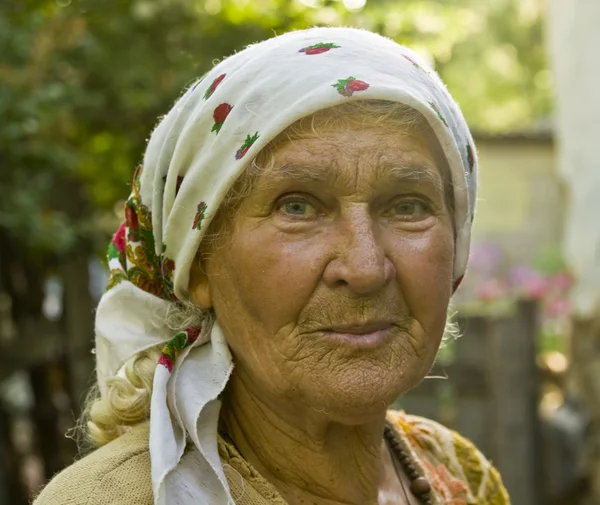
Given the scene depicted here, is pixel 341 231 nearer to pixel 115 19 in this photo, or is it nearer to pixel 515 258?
pixel 115 19

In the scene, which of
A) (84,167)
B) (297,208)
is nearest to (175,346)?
(297,208)

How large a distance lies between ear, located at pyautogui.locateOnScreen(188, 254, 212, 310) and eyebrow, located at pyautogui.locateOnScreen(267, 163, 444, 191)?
294 millimetres

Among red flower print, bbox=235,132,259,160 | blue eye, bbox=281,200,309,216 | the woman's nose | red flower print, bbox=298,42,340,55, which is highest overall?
red flower print, bbox=298,42,340,55

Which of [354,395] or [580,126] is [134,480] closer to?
[354,395]

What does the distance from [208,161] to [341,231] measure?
0.31m

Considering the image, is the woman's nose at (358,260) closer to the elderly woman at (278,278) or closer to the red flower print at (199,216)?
the elderly woman at (278,278)

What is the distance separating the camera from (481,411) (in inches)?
181

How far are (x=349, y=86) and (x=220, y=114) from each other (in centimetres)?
27

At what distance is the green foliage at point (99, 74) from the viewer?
11.4ft

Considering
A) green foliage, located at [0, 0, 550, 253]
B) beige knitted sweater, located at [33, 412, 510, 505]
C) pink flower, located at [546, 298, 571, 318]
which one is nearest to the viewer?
beige knitted sweater, located at [33, 412, 510, 505]

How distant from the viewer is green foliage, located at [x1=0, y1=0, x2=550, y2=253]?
3.46 m

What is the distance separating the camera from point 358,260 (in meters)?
1.71

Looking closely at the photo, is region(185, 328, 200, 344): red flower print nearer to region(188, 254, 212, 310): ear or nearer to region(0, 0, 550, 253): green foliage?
region(188, 254, 212, 310): ear

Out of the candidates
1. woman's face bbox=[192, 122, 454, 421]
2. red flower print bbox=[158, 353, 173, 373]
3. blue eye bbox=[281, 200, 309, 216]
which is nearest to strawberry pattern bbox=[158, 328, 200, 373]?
red flower print bbox=[158, 353, 173, 373]
